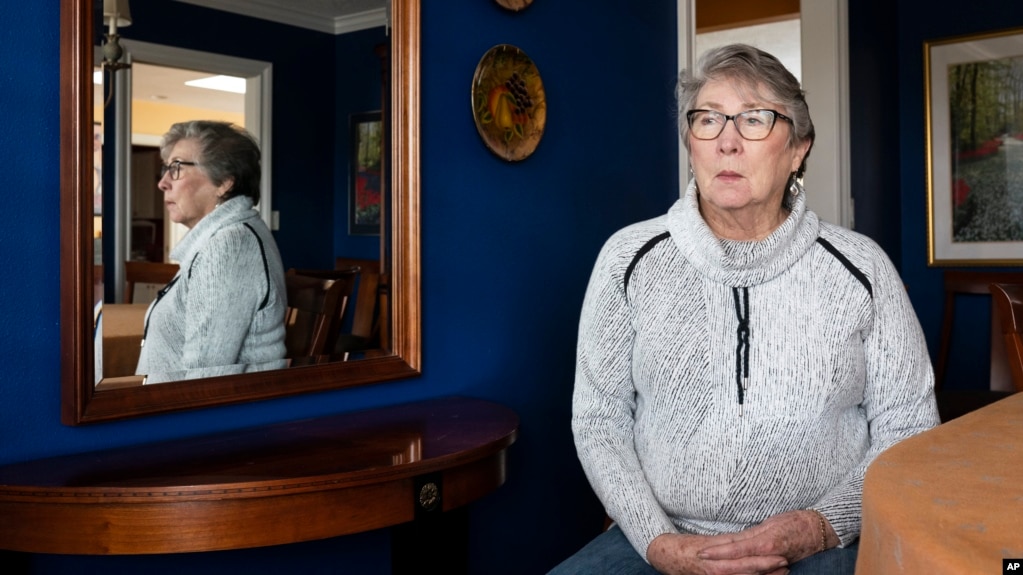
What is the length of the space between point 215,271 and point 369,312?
38 centimetres

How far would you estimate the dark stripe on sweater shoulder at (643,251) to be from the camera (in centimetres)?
172

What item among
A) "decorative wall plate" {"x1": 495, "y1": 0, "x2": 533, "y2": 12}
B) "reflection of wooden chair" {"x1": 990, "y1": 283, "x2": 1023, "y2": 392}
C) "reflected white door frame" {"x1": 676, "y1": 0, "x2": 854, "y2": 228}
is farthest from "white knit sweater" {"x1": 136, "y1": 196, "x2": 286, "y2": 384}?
"reflected white door frame" {"x1": 676, "y1": 0, "x2": 854, "y2": 228}

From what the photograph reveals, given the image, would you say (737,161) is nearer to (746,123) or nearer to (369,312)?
(746,123)

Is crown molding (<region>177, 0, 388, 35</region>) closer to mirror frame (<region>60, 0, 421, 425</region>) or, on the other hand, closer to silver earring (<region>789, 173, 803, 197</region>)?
mirror frame (<region>60, 0, 421, 425</region>)

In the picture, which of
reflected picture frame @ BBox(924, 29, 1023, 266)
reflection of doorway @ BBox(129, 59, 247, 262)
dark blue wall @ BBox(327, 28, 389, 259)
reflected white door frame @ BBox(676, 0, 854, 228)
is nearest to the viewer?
reflection of doorway @ BBox(129, 59, 247, 262)

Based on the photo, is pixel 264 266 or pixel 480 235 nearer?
pixel 264 266

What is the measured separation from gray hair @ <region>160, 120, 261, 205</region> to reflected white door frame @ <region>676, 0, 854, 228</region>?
8.88 ft

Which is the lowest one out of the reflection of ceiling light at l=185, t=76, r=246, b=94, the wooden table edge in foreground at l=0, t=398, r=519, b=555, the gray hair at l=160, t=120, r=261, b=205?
the wooden table edge in foreground at l=0, t=398, r=519, b=555

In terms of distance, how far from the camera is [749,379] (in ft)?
5.22

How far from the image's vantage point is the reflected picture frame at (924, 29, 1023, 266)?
4406mm

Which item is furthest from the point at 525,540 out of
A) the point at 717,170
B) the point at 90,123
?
the point at 90,123

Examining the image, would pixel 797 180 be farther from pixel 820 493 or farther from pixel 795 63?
pixel 795 63

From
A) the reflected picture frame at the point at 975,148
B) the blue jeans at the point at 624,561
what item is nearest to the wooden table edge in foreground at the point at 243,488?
the blue jeans at the point at 624,561

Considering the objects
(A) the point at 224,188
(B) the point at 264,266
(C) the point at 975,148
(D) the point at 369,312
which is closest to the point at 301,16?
(A) the point at 224,188
